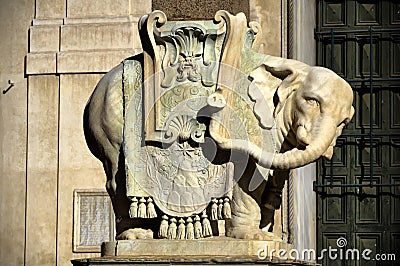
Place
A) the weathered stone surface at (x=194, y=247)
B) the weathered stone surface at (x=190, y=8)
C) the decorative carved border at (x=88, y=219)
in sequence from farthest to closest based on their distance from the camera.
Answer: the decorative carved border at (x=88, y=219) < the weathered stone surface at (x=190, y=8) < the weathered stone surface at (x=194, y=247)

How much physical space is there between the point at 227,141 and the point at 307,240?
4.76 metres

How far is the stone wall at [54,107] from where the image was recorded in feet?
42.7

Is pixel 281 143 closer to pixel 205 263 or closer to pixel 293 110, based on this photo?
pixel 293 110

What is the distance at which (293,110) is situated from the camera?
8656mm

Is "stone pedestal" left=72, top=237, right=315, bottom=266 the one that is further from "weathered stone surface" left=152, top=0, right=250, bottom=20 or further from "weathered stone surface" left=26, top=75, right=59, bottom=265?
"weathered stone surface" left=26, top=75, right=59, bottom=265

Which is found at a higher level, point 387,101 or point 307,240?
point 387,101

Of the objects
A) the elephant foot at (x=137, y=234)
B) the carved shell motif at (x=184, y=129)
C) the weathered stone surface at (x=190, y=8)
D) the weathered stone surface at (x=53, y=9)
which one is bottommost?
the elephant foot at (x=137, y=234)

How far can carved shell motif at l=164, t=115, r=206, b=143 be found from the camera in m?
8.59

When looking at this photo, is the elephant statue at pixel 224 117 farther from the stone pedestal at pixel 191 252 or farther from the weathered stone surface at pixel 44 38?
the weathered stone surface at pixel 44 38

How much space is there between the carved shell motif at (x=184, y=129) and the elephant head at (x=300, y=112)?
9 cm

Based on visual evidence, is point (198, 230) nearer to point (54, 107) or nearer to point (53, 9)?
point (54, 107)

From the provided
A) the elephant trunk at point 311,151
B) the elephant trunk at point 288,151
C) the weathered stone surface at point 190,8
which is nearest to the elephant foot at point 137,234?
the elephant trunk at point 288,151

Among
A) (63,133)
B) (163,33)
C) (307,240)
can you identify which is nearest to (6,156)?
(63,133)

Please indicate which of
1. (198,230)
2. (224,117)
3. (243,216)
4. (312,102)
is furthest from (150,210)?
(312,102)
